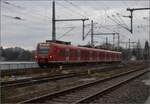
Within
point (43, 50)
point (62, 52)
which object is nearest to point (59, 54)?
point (62, 52)

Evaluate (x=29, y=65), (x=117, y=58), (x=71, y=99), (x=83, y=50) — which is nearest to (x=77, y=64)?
(x=83, y=50)

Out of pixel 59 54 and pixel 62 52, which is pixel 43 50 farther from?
pixel 62 52

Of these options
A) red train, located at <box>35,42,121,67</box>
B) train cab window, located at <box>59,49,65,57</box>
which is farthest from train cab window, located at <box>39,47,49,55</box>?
train cab window, located at <box>59,49,65,57</box>

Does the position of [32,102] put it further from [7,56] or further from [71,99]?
[7,56]

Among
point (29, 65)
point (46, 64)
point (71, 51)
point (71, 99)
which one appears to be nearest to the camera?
point (71, 99)

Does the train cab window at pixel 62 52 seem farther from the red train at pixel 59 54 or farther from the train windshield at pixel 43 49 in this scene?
the train windshield at pixel 43 49

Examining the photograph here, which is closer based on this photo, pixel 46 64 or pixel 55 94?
pixel 55 94

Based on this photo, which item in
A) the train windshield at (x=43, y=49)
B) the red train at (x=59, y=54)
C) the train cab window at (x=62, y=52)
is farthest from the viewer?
the train cab window at (x=62, y=52)

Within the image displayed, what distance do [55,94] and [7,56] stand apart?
125 ft

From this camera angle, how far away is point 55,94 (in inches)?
579

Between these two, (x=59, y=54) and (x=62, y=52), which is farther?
(x=62, y=52)

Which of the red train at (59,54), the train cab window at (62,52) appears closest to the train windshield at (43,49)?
the red train at (59,54)

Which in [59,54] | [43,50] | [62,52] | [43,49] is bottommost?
[59,54]

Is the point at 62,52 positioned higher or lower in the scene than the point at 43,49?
lower
